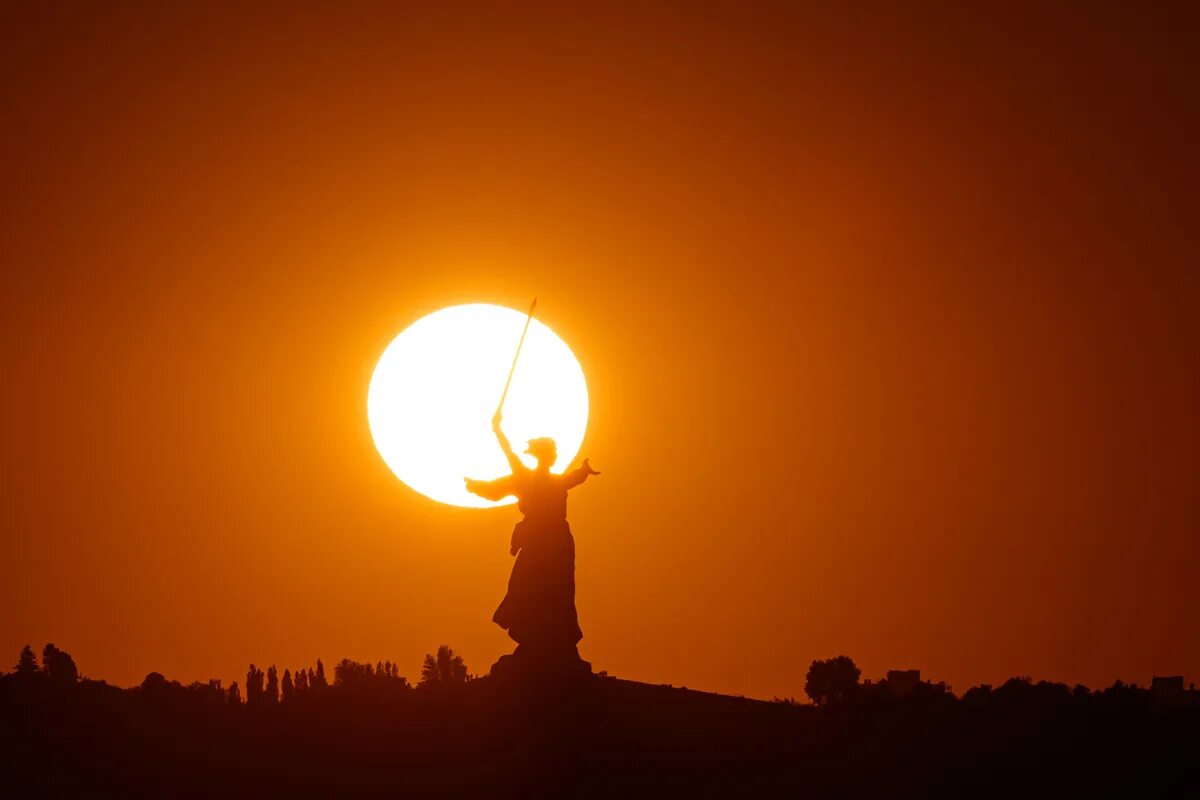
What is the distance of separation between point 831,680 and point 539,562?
812 centimetres

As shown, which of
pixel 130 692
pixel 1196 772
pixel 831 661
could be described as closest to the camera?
pixel 1196 772

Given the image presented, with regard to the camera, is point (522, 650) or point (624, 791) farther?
point (522, 650)

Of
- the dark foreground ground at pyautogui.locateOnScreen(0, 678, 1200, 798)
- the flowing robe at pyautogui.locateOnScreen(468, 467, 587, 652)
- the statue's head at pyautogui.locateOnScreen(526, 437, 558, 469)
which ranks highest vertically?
the statue's head at pyautogui.locateOnScreen(526, 437, 558, 469)

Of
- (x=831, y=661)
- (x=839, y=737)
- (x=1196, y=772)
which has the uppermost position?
(x=831, y=661)

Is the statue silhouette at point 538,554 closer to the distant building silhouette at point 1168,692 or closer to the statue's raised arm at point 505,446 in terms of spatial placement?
the statue's raised arm at point 505,446

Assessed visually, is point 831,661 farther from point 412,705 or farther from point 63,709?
point 63,709

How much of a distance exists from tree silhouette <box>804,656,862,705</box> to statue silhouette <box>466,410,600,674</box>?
21.7ft

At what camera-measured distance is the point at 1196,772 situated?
37531mm

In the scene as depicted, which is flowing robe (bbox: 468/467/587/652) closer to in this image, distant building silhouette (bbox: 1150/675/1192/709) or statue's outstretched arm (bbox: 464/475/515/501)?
statue's outstretched arm (bbox: 464/475/515/501)

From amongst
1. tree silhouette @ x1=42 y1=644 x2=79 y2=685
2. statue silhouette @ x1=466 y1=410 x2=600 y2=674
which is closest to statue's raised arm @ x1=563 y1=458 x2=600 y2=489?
statue silhouette @ x1=466 y1=410 x2=600 y2=674

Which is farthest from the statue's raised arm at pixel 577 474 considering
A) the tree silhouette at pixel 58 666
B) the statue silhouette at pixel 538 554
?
the tree silhouette at pixel 58 666

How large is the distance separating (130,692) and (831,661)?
15779mm

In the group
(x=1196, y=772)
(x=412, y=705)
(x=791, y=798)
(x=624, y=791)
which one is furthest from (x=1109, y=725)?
(x=412, y=705)

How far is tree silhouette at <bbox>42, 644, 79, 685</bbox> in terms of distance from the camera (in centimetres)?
3947
